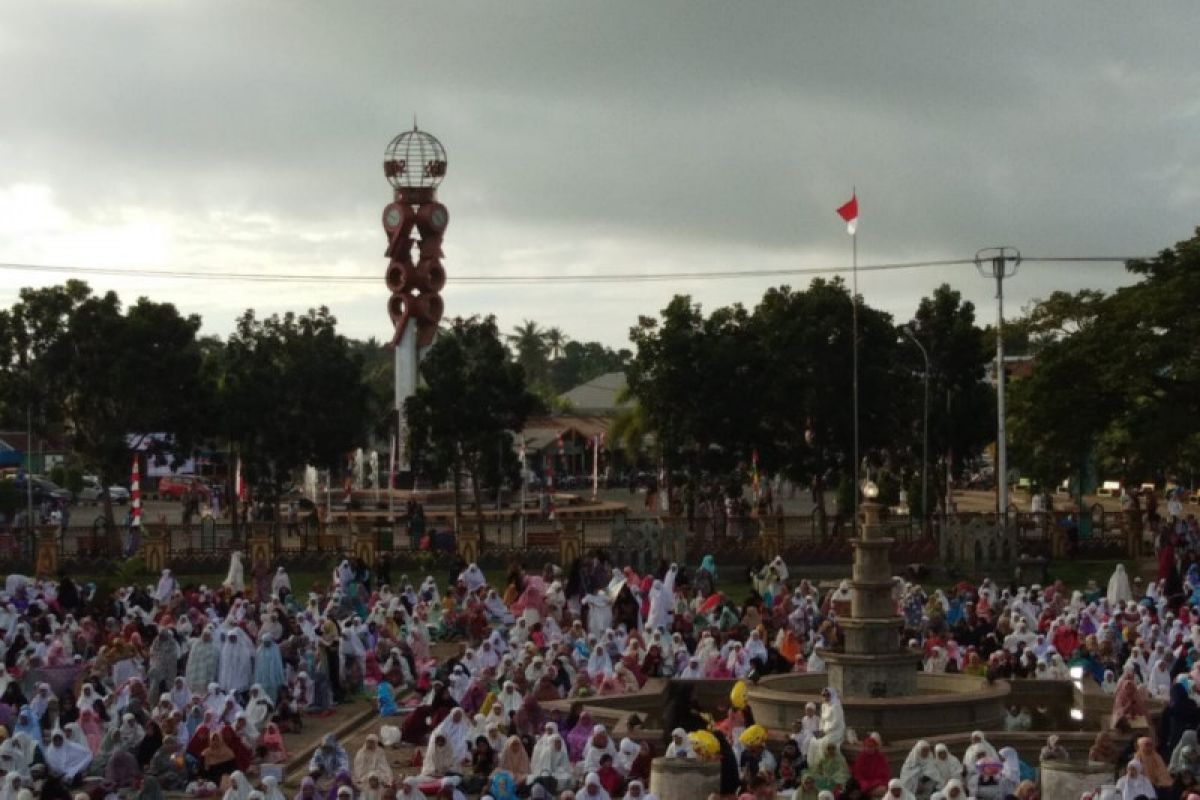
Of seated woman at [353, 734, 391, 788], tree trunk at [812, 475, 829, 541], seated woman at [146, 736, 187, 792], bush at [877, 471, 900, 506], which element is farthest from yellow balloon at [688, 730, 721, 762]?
bush at [877, 471, 900, 506]

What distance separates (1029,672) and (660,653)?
4604 millimetres

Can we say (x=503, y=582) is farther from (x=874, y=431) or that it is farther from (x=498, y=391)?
(x=874, y=431)

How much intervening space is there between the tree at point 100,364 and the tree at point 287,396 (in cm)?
146

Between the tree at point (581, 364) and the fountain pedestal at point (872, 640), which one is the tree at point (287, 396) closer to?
the fountain pedestal at point (872, 640)

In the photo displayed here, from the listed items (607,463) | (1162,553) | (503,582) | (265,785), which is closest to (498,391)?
(503,582)

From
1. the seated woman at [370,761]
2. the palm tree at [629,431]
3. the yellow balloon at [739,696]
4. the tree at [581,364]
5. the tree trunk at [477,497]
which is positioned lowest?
the seated woman at [370,761]

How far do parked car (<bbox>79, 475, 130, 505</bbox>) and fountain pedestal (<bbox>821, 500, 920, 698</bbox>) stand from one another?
167ft

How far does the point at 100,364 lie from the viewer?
45.5 metres

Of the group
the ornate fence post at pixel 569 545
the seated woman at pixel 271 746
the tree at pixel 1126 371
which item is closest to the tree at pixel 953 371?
the tree at pixel 1126 371

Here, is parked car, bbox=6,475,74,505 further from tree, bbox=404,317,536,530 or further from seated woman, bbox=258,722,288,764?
seated woman, bbox=258,722,288,764

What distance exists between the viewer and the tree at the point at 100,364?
4547 centimetres

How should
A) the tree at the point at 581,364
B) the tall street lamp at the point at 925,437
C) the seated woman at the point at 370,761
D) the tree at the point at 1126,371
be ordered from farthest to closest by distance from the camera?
1. the tree at the point at 581,364
2. the tall street lamp at the point at 925,437
3. the tree at the point at 1126,371
4. the seated woman at the point at 370,761

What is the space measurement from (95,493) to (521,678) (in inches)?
2057

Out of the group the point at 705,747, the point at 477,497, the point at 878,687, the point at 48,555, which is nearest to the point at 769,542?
the point at 477,497
